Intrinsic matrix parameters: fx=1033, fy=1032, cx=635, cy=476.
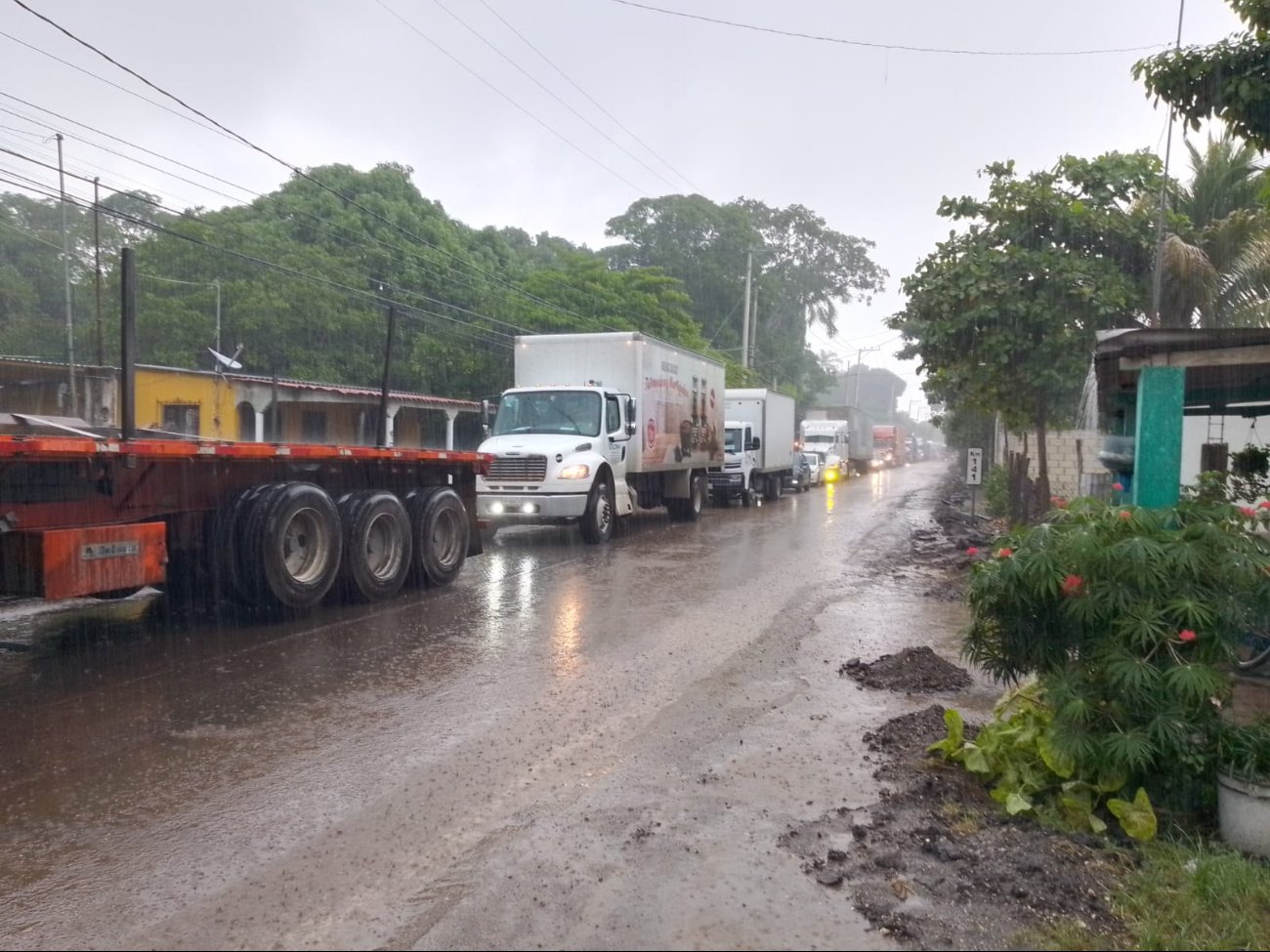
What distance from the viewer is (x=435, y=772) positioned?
5.35m

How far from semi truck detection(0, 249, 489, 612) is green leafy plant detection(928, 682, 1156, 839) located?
5.90 metres

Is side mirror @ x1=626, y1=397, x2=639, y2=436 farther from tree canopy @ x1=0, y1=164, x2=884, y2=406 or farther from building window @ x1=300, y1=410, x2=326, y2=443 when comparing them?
building window @ x1=300, y1=410, x2=326, y2=443

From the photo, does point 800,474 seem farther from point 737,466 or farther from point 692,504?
point 692,504

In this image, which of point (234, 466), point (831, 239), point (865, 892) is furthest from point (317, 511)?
point (831, 239)

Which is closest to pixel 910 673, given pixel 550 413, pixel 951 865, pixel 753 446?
pixel 951 865

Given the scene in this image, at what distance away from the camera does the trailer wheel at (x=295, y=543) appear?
29.4ft

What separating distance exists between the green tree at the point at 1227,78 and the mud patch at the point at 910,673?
169 inches

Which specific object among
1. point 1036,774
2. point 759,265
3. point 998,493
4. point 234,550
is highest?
point 759,265

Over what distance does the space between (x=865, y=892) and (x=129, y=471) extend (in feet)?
21.1

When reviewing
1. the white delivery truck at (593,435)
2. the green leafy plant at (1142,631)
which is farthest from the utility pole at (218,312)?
the green leafy plant at (1142,631)

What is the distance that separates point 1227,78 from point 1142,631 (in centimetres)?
Result: 473

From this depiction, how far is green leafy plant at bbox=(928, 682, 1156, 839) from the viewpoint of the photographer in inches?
175

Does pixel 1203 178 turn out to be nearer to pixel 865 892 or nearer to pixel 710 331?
pixel 865 892

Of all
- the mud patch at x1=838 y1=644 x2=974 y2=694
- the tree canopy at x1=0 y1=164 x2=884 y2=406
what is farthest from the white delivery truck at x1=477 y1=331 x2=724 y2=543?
the mud patch at x1=838 y1=644 x2=974 y2=694
